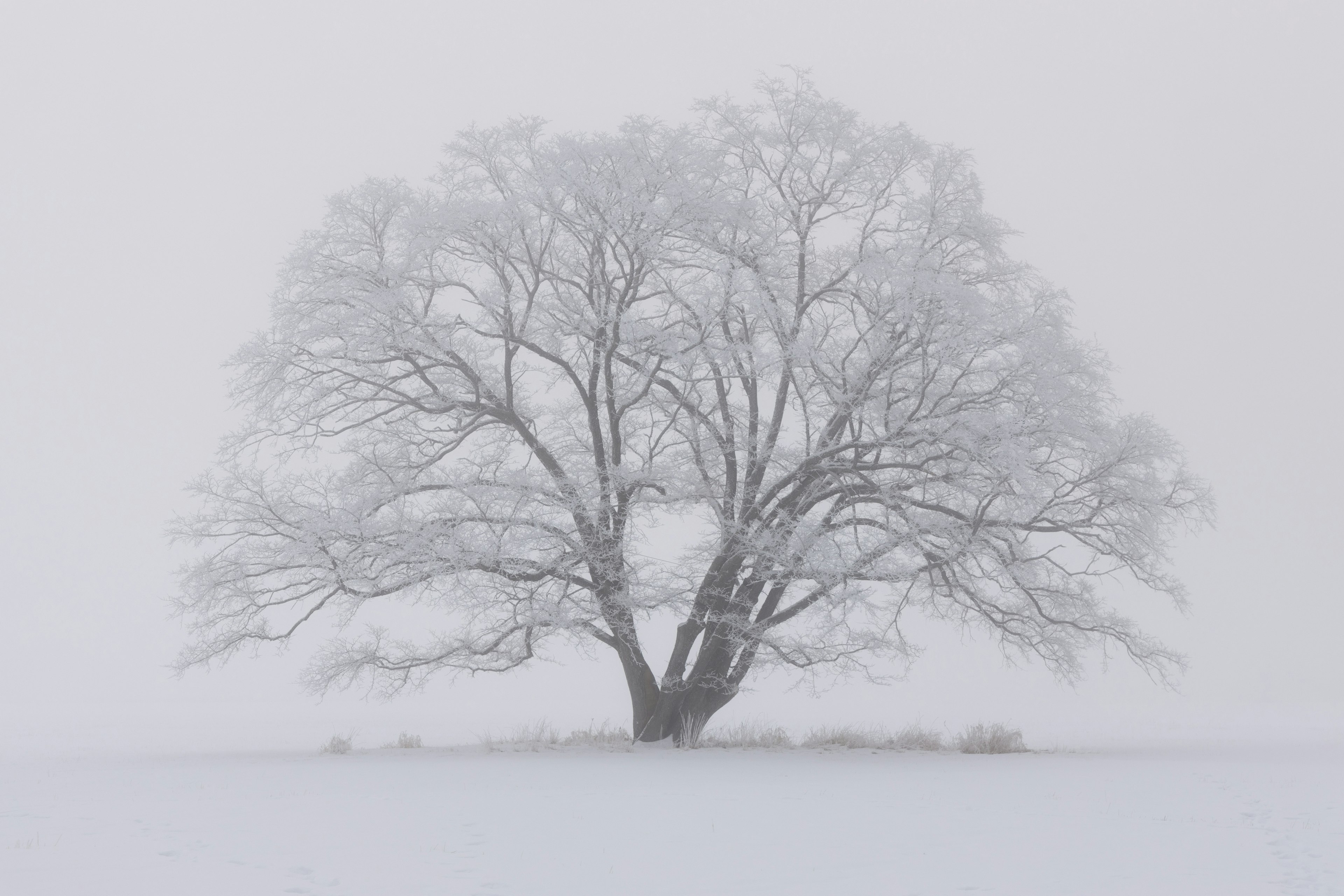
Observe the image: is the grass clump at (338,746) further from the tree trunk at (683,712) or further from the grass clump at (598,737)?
the tree trunk at (683,712)

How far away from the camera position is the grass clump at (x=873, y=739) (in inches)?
677

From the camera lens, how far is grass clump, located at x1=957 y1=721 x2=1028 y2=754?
56.2 ft

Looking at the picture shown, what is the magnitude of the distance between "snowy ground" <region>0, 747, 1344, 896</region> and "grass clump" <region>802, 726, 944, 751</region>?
3.05 metres

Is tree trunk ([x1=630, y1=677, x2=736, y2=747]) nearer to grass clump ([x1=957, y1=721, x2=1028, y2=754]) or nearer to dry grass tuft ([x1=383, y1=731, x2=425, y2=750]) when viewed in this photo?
dry grass tuft ([x1=383, y1=731, x2=425, y2=750])

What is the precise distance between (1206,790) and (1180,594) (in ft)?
17.9

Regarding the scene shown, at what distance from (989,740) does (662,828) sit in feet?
30.7

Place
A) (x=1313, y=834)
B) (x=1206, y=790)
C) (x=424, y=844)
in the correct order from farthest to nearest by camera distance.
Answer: (x=1206, y=790), (x=1313, y=834), (x=424, y=844)

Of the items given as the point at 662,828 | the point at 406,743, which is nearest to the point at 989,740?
the point at 406,743

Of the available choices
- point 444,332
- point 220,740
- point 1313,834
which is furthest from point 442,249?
point 1313,834

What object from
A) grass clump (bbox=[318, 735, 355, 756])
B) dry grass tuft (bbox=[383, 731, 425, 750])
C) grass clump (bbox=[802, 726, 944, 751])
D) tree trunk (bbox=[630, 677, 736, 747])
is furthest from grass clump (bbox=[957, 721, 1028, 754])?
grass clump (bbox=[318, 735, 355, 756])

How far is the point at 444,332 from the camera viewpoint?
52.9 ft

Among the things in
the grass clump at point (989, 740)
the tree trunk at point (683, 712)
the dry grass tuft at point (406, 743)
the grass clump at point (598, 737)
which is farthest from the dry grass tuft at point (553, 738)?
the grass clump at point (989, 740)

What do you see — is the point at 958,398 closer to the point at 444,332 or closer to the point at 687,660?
the point at 687,660

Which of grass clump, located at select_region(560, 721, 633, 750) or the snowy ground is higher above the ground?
grass clump, located at select_region(560, 721, 633, 750)
